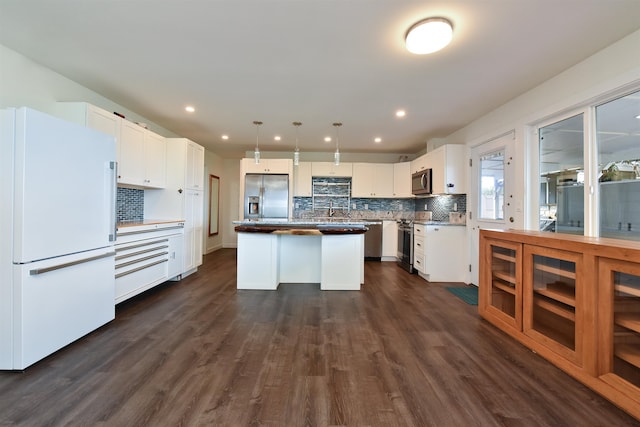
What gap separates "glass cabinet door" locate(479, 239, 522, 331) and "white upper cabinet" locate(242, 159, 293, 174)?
4.05 m

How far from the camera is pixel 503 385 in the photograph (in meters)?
1.70

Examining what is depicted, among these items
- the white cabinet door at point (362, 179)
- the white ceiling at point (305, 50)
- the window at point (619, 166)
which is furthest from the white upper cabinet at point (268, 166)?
the window at point (619, 166)

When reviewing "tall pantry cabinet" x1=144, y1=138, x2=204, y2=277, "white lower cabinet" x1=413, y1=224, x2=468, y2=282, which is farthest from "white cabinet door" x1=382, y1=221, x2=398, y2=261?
"tall pantry cabinet" x1=144, y1=138, x2=204, y2=277

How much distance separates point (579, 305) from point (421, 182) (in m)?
3.40

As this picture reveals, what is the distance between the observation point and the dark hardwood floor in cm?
143

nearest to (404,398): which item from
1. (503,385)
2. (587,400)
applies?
(503,385)

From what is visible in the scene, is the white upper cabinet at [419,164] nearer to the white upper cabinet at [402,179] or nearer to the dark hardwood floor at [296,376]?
the white upper cabinet at [402,179]

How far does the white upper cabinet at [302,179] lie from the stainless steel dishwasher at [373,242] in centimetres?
165

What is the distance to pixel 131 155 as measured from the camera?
11.0ft

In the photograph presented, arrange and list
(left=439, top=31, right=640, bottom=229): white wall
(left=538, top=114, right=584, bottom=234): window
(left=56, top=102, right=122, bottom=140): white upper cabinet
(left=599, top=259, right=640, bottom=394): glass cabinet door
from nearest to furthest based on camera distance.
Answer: (left=599, top=259, right=640, bottom=394): glass cabinet door, (left=439, top=31, right=640, bottom=229): white wall, (left=538, top=114, right=584, bottom=234): window, (left=56, top=102, right=122, bottom=140): white upper cabinet

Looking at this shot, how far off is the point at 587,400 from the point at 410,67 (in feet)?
9.03

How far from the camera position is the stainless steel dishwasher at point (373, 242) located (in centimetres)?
584

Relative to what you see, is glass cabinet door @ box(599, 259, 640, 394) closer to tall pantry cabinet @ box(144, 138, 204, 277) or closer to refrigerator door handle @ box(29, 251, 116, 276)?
refrigerator door handle @ box(29, 251, 116, 276)

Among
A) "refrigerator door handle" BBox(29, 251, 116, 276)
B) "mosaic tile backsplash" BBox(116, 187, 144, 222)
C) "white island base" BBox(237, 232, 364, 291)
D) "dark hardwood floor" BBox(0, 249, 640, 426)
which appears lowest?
"dark hardwood floor" BBox(0, 249, 640, 426)
